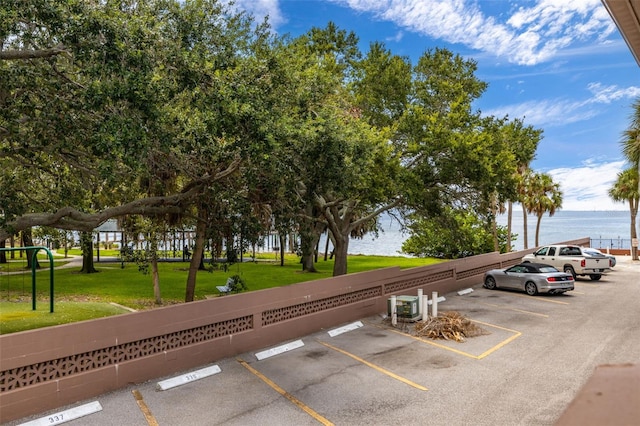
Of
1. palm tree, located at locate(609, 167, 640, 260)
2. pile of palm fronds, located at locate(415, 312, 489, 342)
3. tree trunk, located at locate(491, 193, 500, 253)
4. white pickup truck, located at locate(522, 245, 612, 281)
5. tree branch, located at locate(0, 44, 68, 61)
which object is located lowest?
pile of palm fronds, located at locate(415, 312, 489, 342)

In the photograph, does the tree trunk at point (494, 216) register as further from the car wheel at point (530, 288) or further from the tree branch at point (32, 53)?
the tree branch at point (32, 53)

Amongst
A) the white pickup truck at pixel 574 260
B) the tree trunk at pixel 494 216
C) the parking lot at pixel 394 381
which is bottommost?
the parking lot at pixel 394 381

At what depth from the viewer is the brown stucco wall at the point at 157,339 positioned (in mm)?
8422

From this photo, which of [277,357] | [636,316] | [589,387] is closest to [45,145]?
[277,357]

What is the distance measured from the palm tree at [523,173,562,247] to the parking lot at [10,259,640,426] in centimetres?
2972

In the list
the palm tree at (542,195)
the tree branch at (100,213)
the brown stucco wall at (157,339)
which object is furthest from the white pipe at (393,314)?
the palm tree at (542,195)

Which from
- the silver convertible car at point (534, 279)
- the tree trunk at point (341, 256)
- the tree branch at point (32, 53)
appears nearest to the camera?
the tree branch at point (32, 53)

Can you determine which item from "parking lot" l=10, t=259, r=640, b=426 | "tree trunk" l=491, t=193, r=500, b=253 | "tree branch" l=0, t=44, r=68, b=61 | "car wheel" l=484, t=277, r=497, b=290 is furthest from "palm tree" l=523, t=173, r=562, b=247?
"tree branch" l=0, t=44, r=68, b=61

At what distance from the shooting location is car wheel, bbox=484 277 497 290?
900 inches

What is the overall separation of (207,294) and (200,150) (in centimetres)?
1112

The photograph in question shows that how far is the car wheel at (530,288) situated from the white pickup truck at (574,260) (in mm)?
6121

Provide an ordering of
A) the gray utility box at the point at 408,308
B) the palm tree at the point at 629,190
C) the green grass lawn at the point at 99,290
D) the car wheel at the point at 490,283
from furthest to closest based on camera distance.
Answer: the palm tree at the point at 629,190 < the car wheel at the point at 490,283 < the gray utility box at the point at 408,308 < the green grass lawn at the point at 99,290

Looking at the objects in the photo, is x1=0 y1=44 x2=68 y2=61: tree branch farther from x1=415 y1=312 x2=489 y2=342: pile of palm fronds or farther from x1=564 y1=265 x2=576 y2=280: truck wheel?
x1=564 y1=265 x2=576 y2=280: truck wheel

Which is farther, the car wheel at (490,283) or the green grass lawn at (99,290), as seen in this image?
the car wheel at (490,283)
